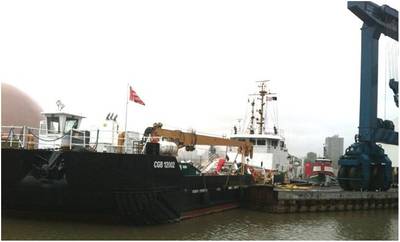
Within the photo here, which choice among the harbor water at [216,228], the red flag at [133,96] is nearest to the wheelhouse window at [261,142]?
the harbor water at [216,228]

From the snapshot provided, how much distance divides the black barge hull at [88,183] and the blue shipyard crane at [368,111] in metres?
14.2

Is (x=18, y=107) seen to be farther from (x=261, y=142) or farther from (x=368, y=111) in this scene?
(x=368, y=111)

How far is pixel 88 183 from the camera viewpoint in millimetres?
13555

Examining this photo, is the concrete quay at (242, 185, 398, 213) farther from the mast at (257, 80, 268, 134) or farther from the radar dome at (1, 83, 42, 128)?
the radar dome at (1, 83, 42, 128)

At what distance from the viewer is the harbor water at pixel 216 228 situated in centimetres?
1275

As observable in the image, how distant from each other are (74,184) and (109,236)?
2.07 meters

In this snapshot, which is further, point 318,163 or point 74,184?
point 318,163

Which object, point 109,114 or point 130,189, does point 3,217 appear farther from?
point 109,114

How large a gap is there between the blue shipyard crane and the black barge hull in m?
14.2

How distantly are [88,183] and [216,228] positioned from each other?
15.5 ft

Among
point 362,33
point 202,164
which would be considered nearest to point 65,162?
point 202,164

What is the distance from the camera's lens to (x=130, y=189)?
45.5 feet

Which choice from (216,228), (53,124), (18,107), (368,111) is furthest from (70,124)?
(18,107)

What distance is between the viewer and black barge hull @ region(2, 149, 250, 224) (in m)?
13.6
